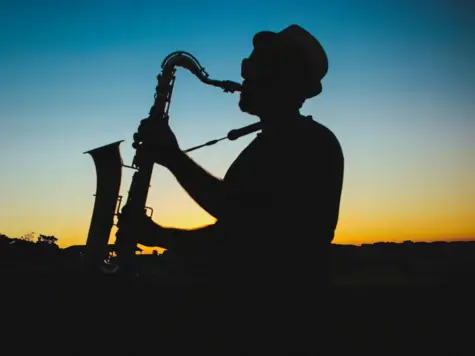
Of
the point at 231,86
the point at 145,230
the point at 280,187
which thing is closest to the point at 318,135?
the point at 280,187

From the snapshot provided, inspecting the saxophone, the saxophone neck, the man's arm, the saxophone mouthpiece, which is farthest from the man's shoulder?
the saxophone neck

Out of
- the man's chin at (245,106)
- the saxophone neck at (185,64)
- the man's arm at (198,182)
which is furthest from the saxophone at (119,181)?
the man's chin at (245,106)

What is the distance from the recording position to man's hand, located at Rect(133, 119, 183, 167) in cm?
324

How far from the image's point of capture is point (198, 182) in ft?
10.3

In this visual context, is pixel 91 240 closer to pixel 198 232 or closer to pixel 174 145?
pixel 174 145

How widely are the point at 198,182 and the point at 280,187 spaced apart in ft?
3.66

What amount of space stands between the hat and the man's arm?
99 centimetres

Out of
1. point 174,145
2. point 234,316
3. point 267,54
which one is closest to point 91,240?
point 174,145

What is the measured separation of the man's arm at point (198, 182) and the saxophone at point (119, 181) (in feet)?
2.72

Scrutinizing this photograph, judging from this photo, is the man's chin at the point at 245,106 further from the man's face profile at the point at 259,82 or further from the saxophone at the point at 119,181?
the saxophone at the point at 119,181

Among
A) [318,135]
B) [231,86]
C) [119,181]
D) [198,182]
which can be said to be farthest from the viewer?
[119,181]

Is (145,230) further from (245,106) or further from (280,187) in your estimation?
(280,187)

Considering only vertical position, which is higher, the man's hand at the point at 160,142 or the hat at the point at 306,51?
the hat at the point at 306,51

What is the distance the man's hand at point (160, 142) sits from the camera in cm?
324
